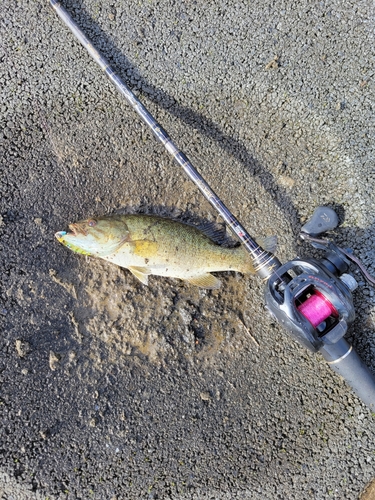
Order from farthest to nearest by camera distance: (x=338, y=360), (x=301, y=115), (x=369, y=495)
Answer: (x=301, y=115) → (x=369, y=495) → (x=338, y=360)

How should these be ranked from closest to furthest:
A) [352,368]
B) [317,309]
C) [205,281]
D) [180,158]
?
[317,309]
[352,368]
[180,158]
[205,281]

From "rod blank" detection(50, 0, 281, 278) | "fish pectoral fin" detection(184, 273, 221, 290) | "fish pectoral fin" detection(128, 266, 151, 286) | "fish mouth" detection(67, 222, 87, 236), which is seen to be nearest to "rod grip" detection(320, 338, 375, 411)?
"rod blank" detection(50, 0, 281, 278)

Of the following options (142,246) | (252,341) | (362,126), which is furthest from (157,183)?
(362,126)

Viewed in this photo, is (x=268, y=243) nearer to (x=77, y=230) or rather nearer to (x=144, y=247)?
(x=144, y=247)

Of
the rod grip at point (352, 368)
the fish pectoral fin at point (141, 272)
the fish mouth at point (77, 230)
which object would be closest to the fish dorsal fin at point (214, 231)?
the fish pectoral fin at point (141, 272)

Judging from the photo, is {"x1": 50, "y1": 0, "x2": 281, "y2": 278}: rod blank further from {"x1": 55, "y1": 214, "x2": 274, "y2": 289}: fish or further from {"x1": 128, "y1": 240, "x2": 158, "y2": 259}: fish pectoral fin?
{"x1": 128, "y1": 240, "x2": 158, "y2": 259}: fish pectoral fin

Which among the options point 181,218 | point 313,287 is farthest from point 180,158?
point 313,287

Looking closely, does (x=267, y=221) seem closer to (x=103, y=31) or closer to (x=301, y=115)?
(x=301, y=115)
